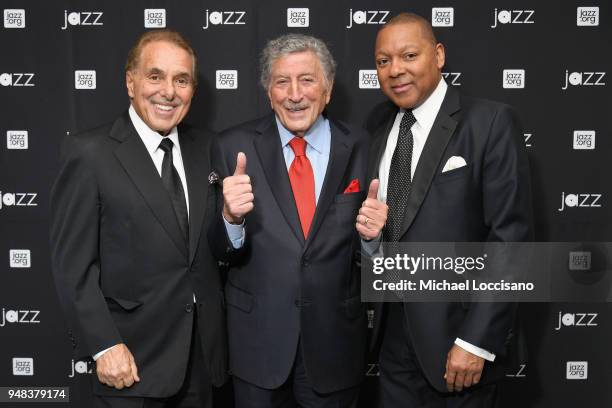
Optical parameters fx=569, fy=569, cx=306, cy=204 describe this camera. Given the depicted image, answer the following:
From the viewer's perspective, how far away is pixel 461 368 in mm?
1896

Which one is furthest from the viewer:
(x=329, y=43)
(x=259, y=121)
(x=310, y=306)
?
A: (x=329, y=43)

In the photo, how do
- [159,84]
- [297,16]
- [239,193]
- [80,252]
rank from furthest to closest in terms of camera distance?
[297,16], [159,84], [80,252], [239,193]

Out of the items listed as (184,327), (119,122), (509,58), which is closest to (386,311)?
(184,327)

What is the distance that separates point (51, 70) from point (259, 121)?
1.28 meters

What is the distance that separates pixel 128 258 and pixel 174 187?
29cm

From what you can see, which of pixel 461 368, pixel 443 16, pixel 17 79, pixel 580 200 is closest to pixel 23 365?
pixel 17 79

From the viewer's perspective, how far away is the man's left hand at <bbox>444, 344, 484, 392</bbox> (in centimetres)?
189

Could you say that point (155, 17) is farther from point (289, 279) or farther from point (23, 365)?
point (23, 365)

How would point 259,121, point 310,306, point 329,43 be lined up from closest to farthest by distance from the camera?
point 310,306 < point 259,121 < point 329,43

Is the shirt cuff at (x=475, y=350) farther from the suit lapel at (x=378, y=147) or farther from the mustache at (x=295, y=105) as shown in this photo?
the mustache at (x=295, y=105)

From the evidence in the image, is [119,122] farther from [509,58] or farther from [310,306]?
[509,58]

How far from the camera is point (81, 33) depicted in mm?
2729

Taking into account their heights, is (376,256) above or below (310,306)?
above

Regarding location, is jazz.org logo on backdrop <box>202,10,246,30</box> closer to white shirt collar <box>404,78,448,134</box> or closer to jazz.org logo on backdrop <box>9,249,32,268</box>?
white shirt collar <box>404,78,448,134</box>
